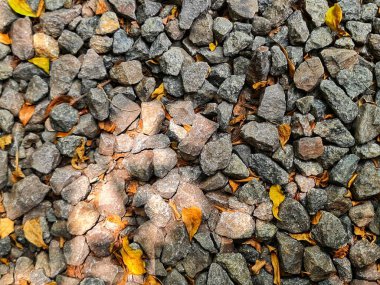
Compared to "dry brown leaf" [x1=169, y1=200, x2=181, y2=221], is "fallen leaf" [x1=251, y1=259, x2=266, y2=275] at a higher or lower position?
lower

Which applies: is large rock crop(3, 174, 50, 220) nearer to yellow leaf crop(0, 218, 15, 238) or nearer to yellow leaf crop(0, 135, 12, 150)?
yellow leaf crop(0, 218, 15, 238)

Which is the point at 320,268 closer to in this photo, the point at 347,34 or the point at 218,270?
the point at 218,270

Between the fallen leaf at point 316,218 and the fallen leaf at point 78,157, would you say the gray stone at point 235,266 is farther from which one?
the fallen leaf at point 78,157

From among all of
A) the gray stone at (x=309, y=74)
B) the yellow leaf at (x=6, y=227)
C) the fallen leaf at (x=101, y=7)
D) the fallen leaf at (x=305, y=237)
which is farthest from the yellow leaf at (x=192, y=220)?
the fallen leaf at (x=101, y=7)

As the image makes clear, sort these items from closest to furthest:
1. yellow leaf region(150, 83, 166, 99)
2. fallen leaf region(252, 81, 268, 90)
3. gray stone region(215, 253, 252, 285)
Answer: gray stone region(215, 253, 252, 285)
fallen leaf region(252, 81, 268, 90)
yellow leaf region(150, 83, 166, 99)

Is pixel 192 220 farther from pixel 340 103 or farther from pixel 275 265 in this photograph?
pixel 340 103

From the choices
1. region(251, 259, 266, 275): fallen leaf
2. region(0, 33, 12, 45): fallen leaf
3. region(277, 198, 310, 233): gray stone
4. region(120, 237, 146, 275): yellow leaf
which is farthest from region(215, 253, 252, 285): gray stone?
region(0, 33, 12, 45): fallen leaf

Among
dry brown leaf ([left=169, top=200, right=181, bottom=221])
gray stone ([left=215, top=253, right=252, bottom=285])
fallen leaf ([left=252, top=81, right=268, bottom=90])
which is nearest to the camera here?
gray stone ([left=215, top=253, right=252, bottom=285])
